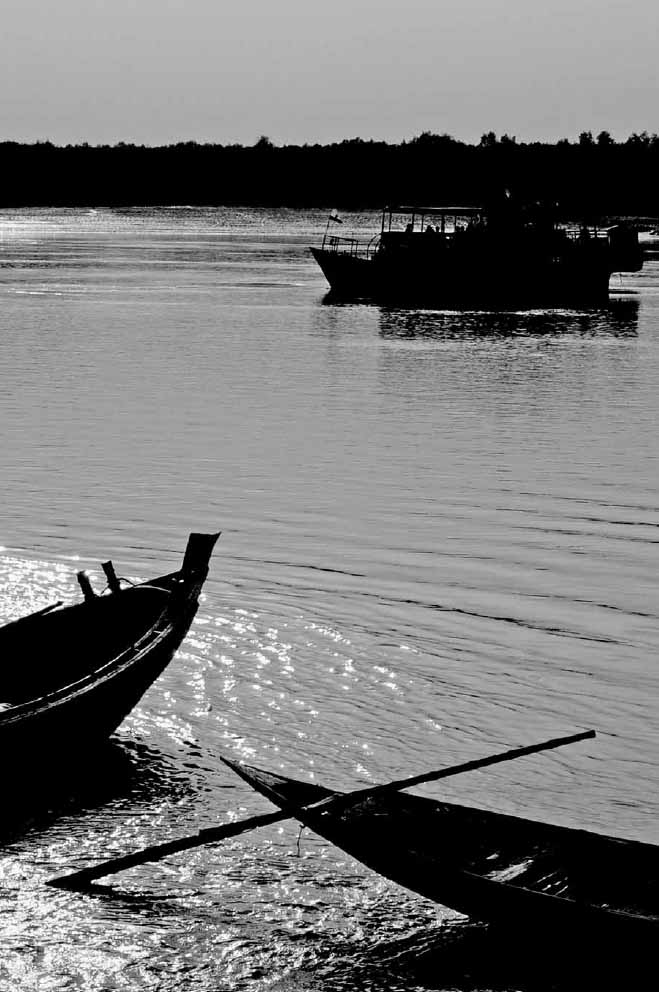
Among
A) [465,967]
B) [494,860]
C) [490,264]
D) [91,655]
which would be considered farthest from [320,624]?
[490,264]

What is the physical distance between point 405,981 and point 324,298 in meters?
63.3

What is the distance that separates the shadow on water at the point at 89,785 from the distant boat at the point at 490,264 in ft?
187

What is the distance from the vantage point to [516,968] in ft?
25.8

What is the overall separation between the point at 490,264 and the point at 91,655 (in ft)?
193

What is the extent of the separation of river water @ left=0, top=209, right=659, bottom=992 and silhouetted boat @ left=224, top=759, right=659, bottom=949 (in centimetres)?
77

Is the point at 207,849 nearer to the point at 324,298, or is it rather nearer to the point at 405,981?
the point at 405,981

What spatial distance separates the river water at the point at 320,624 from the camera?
848 cm

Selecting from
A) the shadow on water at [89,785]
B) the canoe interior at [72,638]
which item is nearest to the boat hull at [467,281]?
the canoe interior at [72,638]

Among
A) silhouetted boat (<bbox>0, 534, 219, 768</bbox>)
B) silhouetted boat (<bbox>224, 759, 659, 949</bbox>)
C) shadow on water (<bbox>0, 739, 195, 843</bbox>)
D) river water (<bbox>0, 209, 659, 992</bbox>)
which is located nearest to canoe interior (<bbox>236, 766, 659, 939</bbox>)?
silhouetted boat (<bbox>224, 759, 659, 949</bbox>)

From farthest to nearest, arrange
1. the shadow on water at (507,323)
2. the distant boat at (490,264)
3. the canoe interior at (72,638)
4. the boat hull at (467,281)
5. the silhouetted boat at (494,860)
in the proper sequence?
the boat hull at (467,281)
the distant boat at (490,264)
the shadow on water at (507,323)
the canoe interior at (72,638)
the silhouetted boat at (494,860)

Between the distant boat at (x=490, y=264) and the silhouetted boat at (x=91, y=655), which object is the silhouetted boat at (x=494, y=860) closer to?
the silhouetted boat at (x=91, y=655)

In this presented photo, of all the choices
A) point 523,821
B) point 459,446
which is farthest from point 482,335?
point 523,821

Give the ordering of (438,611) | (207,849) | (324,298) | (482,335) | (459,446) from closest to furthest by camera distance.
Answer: (207,849) < (438,611) < (459,446) < (482,335) < (324,298)

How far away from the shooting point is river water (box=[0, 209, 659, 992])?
8477 mm
